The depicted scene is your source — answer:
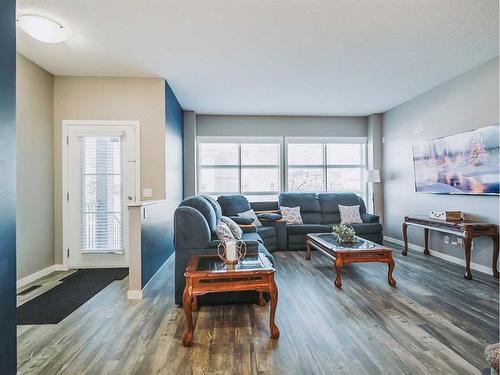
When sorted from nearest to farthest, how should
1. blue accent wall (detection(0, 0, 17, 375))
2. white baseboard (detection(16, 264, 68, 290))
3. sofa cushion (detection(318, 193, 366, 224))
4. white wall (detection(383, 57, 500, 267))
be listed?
blue accent wall (detection(0, 0, 17, 375)) < white baseboard (detection(16, 264, 68, 290)) < white wall (detection(383, 57, 500, 267)) < sofa cushion (detection(318, 193, 366, 224))

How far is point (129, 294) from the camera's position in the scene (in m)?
2.93

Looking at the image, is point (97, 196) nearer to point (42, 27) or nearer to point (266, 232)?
point (42, 27)

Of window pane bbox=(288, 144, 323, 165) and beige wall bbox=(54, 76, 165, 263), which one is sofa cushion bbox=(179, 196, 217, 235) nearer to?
beige wall bbox=(54, 76, 165, 263)

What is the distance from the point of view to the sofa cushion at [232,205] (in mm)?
5289

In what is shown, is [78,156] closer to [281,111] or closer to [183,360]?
[183,360]

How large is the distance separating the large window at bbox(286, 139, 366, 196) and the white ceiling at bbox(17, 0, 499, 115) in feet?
6.24

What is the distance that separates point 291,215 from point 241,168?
1652mm

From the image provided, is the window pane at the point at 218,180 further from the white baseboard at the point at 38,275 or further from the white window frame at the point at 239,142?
the white baseboard at the point at 38,275

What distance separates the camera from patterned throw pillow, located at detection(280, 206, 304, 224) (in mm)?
5441

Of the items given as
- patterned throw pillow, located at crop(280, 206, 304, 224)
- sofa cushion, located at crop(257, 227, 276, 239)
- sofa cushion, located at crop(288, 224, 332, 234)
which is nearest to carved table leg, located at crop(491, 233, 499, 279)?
sofa cushion, located at crop(288, 224, 332, 234)

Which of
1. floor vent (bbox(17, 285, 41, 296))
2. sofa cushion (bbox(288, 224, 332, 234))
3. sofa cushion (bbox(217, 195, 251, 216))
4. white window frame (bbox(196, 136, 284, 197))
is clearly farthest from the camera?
white window frame (bbox(196, 136, 284, 197))

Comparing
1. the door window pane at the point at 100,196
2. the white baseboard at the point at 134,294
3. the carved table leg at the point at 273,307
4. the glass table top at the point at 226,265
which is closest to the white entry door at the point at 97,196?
the door window pane at the point at 100,196

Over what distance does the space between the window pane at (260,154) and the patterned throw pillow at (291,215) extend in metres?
1.28

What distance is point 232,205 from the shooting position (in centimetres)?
534
